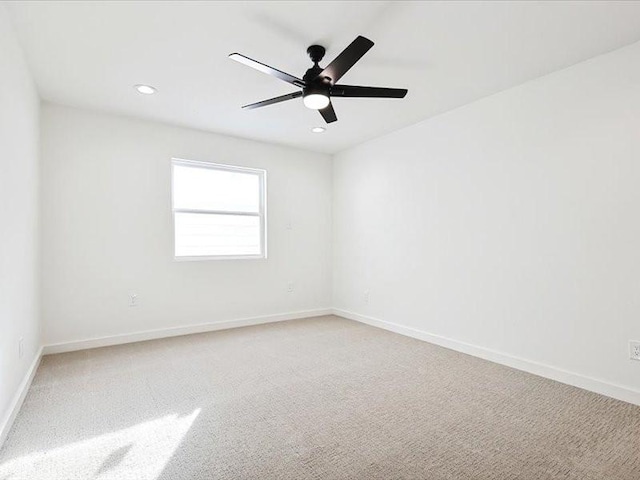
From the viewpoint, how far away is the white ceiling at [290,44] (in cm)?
200

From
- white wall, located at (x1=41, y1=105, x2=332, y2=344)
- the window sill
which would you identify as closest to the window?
the window sill

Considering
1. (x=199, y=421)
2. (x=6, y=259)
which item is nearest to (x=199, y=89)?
(x=6, y=259)

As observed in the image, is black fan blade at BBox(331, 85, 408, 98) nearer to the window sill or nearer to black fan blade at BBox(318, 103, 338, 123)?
black fan blade at BBox(318, 103, 338, 123)

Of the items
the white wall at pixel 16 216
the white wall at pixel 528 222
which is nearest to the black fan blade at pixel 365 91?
the white wall at pixel 528 222

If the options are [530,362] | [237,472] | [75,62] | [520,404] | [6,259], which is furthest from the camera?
[530,362]

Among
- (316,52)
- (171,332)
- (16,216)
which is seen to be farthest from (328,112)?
(171,332)

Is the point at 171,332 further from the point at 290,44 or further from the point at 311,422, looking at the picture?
the point at 290,44

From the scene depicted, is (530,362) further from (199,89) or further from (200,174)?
(200,174)

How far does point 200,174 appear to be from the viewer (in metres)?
4.24

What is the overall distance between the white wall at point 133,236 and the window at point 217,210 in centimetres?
12

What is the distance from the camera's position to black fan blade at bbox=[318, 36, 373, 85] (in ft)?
5.99

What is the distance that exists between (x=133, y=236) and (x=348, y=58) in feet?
9.71

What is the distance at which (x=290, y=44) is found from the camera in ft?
7.63

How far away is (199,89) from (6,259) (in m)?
1.89
